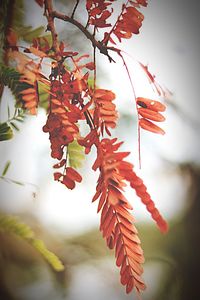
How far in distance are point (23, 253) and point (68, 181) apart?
30 centimetres

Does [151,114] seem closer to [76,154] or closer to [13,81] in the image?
[76,154]

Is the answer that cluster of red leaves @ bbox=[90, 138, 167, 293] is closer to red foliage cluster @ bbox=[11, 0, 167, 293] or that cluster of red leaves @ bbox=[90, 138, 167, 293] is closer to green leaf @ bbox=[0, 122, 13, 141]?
red foliage cluster @ bbox=[11, 0, 167, 293]

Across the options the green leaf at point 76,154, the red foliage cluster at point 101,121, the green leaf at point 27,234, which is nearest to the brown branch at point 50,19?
the red foliage cluster at point 101,121

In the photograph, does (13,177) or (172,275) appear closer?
(172,275)

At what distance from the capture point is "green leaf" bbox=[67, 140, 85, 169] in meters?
1.09

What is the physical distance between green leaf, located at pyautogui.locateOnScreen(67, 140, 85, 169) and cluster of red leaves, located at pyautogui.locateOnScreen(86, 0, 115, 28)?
38 cm

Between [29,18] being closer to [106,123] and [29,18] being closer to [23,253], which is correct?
[106,123]

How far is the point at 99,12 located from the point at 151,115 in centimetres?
37

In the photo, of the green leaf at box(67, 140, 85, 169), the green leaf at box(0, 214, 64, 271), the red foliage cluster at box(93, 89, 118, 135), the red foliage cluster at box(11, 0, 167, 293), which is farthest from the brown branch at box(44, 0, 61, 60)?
the green leaf at box(0, 214, 64, 271)

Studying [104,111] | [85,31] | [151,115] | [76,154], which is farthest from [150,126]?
[85,31]

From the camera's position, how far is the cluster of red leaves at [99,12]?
1.07m

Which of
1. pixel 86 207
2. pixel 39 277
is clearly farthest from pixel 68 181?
pixel 39 277

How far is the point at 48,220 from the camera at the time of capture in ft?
3.73

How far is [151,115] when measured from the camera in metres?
1.04
